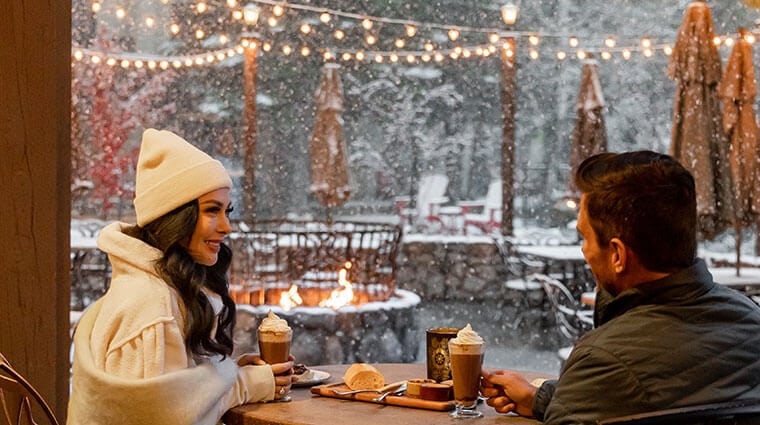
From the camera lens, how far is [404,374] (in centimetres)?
266

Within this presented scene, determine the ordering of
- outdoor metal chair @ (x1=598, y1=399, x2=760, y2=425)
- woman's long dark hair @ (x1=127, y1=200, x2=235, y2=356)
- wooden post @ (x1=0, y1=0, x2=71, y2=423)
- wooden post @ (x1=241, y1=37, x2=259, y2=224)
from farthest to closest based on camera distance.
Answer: wooden post @ (x1=241, y1=37, x2=259, y2=224)
wooden post @ (x1=0, y1=0, x2=71, y2=423)
woman's long dark hair @ (x1=127, y1=200, x2=235, y2=356)
outdoor metal chair @ (x1=598, y1=399, x2=760, y2=425)

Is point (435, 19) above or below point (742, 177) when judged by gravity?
above

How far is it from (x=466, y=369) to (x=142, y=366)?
701mm

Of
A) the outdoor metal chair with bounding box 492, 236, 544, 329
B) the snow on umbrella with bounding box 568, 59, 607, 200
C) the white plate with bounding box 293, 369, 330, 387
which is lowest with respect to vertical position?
the outdoor metal chair with bounding box 492, 236, 544, 329

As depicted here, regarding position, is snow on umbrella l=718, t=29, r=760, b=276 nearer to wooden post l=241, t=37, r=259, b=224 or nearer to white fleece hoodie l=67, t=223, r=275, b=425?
wooden post l=241, t=37, r=259, b=224

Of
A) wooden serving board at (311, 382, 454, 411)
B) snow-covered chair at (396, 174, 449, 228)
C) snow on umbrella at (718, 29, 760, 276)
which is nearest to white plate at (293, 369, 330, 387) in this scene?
wooden serving board at (311, 382, 454, 411)

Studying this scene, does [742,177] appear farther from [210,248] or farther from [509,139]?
[210,248]

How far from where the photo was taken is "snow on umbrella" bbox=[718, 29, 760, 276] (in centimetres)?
687

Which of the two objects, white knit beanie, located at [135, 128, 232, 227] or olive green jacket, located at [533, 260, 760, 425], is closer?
olive green jacket, located at [533, 260, 760, 425]

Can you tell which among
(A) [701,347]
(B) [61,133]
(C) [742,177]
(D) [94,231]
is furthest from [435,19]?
(A) [701,347]

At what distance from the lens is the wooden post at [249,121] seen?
389 inches

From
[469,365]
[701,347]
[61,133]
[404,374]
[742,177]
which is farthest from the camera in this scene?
[742,177]

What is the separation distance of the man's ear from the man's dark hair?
1 centimetres

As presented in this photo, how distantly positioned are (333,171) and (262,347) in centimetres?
724
